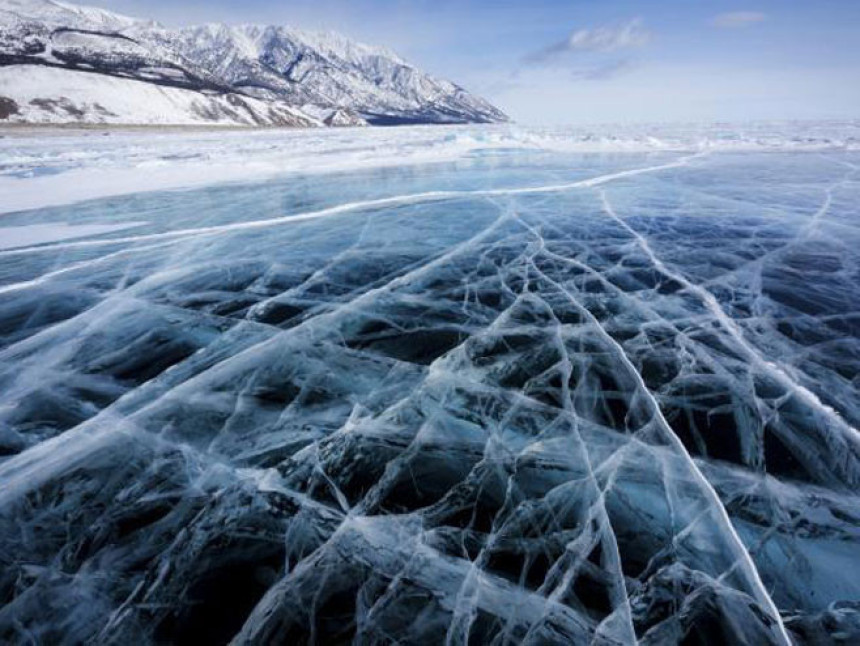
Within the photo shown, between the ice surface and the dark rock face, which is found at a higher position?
the dark rock face

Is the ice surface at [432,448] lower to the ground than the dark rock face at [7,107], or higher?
lower

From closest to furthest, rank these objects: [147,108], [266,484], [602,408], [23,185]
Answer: [266,484] < [602,408] < [23,185] < [147,108]

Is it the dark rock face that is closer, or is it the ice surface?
the ice surface

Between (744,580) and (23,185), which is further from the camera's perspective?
(23,185)

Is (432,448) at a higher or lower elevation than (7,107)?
lower

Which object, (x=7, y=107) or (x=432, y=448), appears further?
(x=7, y=107)

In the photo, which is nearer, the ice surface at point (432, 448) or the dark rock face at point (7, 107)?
the ice surface at point (432, 448)

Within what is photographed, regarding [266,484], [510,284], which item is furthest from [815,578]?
[510,284]

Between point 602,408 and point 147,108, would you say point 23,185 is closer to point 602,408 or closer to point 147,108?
point 602,408
